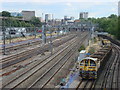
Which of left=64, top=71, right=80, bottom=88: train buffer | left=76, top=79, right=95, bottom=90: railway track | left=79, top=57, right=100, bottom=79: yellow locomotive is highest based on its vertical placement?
left=79, top=57, right=100, bottom=79: yellow locomotive

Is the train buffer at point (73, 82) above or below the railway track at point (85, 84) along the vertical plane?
above

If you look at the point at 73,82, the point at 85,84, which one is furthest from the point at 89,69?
the point at 73,82

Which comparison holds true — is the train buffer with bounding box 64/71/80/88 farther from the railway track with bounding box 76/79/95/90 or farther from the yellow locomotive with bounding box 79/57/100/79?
the yellow locomotive with bounding box 79/57/100/79

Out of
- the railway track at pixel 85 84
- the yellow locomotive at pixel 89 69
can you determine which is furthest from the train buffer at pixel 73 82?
the yellow locomotive at pixel 89 69

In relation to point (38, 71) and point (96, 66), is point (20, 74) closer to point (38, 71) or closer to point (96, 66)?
point (38, 71)

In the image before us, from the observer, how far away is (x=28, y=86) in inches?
607

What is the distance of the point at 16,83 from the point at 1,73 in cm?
446

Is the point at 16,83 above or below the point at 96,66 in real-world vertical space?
below

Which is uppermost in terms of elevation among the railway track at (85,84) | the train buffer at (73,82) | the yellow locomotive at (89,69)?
the yellow locomotive at (89,69)

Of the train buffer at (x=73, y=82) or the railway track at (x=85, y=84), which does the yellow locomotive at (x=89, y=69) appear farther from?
the train buffer at (x=73, y=82)

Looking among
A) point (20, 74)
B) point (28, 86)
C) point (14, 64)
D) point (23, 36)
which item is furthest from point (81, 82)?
point (23, 36)

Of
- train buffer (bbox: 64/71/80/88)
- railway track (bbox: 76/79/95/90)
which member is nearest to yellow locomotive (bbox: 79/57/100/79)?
railway track (bbox: 76/79/95/90)

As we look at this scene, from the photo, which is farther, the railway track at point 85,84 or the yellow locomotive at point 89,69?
the yellow locomotive at point 89,69

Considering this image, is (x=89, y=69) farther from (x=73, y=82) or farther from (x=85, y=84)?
(x=73, y=82)
